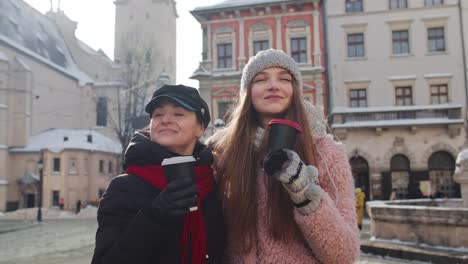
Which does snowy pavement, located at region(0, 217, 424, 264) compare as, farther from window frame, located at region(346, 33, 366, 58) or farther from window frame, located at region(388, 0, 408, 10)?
window frame, located at region(388, 0, 408, 10)

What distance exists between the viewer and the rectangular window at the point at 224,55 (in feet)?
102

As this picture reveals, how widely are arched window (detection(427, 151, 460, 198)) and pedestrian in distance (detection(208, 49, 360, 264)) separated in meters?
26.6

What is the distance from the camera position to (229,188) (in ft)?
8.00

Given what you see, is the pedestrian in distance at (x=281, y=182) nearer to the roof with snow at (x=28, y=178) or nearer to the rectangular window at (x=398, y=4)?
the rectangular window at (x=398, y=4)

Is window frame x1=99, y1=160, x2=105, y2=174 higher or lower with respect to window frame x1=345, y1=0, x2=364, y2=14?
lower

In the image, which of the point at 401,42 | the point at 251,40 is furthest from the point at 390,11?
the point at 251,40

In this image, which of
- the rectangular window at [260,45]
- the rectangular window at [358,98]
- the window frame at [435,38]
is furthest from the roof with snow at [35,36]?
the window frame at [435,38]

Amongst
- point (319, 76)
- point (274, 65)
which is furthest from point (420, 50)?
point (274, 65)

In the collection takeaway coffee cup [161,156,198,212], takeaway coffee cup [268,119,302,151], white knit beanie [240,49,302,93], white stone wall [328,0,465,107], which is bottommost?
takeaway coffee cup [161,156,198,212]

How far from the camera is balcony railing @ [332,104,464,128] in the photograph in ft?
86.6

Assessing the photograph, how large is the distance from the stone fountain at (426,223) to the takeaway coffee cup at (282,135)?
27.1 feet

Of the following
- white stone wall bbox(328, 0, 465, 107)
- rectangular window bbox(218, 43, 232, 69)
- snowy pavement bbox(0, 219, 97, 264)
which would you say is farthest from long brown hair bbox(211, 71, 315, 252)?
rectangular window bbox(218, 43, 232, 69)

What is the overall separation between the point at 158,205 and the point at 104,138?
1880 inches

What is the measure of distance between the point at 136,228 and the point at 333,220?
95cm
